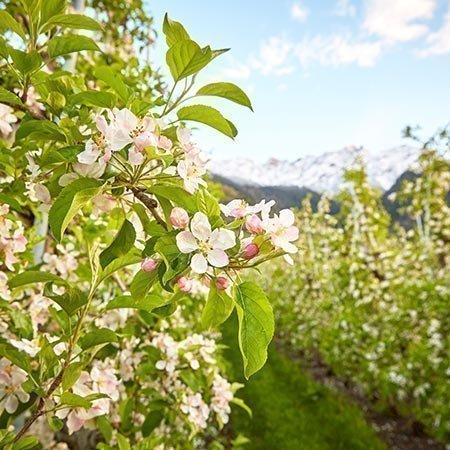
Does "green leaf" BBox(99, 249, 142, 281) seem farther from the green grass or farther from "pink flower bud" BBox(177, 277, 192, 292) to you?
the green grass

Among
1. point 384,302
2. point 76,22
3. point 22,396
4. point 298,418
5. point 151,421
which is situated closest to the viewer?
point 76,22

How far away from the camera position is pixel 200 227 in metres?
0.62

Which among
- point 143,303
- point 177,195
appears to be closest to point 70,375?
point 143,303

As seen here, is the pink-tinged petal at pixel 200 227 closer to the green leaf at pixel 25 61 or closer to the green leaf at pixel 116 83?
the green leaf at pixel 116 83

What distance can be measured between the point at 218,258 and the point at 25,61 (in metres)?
0.47

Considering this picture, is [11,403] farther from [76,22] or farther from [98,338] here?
[76,22]

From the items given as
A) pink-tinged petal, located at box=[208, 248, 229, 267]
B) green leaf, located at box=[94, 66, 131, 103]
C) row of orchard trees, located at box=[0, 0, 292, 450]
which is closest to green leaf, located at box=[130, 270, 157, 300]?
row of orchard trees, located at box=[0, 0, 292, 450]

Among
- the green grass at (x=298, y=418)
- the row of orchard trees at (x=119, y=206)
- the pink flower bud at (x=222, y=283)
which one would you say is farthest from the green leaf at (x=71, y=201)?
the green grass at (x=298, y=418)

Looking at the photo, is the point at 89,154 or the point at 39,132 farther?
the point at 39,132

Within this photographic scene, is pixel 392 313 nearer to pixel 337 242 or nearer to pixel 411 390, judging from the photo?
pixel 411 390

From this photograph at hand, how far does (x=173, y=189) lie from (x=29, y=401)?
2.23 feet

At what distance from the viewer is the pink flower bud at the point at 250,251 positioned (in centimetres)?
66

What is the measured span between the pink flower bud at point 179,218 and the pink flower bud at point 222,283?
0.10 meters

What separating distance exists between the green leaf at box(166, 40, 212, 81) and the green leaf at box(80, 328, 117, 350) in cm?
47
